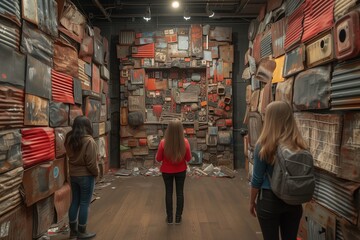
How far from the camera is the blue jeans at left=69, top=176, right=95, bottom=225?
3.16 meters

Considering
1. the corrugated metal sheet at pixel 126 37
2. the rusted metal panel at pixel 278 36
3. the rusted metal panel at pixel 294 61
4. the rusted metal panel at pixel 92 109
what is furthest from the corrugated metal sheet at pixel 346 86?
the corrugated metal sheet at pixel 126 37

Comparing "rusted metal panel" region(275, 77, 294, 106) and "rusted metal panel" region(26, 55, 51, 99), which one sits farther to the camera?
"rusted metal panel" region(275, 77, 294, 106)

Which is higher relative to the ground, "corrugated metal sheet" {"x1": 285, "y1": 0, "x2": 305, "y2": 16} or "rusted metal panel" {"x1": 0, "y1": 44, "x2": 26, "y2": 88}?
"corrugated metal sheet" {"x1": 285, "y1": 0, "x2": 305, "y2": 16}

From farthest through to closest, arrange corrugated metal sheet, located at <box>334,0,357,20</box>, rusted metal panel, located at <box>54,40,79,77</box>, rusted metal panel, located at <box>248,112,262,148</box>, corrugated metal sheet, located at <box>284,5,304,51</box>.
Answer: rusted metal panel, located at <box>248,112,262,148</box>, rusted metal panel, located at <box>54,40,79,77</box>, corrugated metal sheet, located at <box>284,5,304,51</box>, corrugated metal sheet, located at <box>334,0,357,20</box>

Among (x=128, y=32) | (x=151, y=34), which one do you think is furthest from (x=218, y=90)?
(x=128, y=32)

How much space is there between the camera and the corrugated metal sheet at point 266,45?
4703mm

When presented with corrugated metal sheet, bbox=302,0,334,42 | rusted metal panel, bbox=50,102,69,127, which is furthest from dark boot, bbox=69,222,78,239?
corrugated metal sheet, bbox=302,0,334,42

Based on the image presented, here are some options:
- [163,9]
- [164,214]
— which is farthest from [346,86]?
[163,9]

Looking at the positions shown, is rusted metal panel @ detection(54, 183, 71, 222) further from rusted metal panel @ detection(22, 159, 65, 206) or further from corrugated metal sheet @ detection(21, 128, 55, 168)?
corrugated metal sheet @ detection(21, 128, 55, 168)

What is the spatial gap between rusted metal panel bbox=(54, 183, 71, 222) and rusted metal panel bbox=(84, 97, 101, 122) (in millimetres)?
1573

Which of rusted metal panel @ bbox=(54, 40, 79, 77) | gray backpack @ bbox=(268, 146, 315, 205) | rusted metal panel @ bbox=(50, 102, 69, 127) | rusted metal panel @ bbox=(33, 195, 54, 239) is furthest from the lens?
Answer: rusted metal panel @ bbox=(54, 40, 79, 77)

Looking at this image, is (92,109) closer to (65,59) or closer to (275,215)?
(65,59)

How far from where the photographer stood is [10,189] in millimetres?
2662

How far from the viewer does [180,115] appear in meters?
7.60
